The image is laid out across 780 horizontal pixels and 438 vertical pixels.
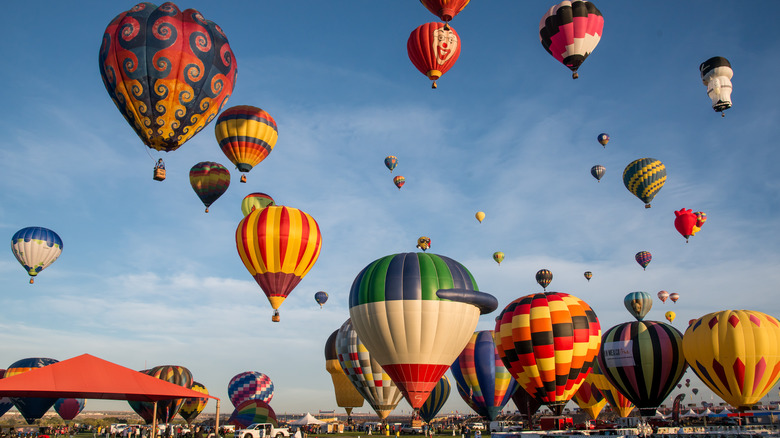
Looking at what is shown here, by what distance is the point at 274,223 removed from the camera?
25.2 metres

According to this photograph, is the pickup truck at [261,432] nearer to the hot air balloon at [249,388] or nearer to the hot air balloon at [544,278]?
the hot air balloon at [249,388]

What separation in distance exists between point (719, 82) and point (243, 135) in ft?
66.4

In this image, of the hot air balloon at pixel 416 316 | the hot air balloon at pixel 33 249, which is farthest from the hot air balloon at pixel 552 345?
the hot air balloon at pixel 33 249

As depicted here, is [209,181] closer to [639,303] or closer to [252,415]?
[252,415]

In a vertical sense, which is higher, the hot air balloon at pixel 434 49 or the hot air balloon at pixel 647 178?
the hot air balloon at pixel 434 49

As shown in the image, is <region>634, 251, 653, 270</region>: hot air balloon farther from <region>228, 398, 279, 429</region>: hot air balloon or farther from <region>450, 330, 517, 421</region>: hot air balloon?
<region>228, 398, 279, 429</region>: hot air balloon

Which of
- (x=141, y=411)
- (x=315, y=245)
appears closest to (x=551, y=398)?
(x=315, y=245)

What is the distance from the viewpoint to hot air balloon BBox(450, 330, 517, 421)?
32500 millimetres

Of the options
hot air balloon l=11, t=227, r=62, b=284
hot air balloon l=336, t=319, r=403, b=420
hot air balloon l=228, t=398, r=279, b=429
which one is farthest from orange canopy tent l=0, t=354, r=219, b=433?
hot air balloon l=11, t=227, r=62, b=284

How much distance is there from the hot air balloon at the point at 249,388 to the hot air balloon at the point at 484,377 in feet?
54.0

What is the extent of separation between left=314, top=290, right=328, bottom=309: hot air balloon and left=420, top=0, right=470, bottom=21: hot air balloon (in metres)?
28.9

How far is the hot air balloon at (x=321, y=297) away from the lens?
45.7 m

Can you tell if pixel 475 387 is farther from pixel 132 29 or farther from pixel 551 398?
pixel 132 29

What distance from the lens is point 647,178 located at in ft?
117
